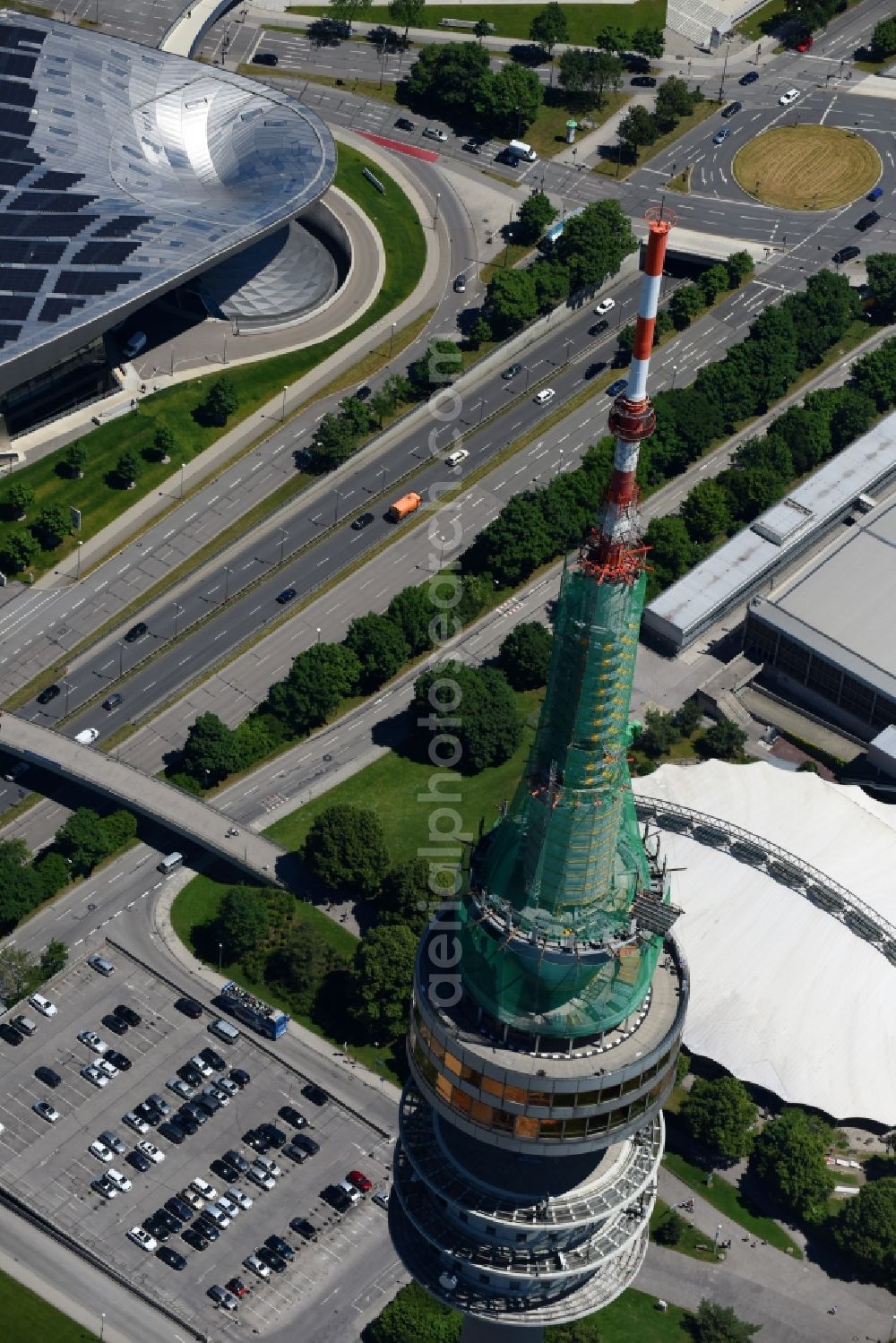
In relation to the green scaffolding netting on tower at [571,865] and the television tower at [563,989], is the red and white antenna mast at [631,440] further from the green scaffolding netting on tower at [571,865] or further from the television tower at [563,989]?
the green scaffolding netting on tower at [571,865]

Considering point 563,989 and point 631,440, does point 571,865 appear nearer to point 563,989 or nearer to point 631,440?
point 563,989

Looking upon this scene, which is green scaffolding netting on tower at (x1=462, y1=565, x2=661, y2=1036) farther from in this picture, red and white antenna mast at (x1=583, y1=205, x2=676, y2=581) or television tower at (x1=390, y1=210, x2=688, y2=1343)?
red and white antenna mast at (x1=583, y1=205, x2=676, y2=581)

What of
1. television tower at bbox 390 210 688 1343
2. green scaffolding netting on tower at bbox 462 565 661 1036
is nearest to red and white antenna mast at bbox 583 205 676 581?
television tower at bbox 390 210 688 1343

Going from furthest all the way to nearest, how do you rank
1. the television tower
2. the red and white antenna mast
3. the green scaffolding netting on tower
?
the green scaffolding netting on tower
the television tower
the red and white antenna mast

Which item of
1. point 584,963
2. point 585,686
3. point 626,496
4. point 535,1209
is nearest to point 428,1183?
point 535,1209

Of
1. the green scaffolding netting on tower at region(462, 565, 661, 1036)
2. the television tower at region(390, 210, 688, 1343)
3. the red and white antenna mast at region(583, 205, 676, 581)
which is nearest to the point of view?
the red and white antenna mast at region(583, 205, 676, 581)

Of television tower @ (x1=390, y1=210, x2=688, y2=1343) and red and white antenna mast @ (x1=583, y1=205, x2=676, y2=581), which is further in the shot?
television tower @ (x1=390, y1=210, x2=688, y2=1343)

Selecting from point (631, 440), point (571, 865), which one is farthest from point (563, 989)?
point (631, 440)
